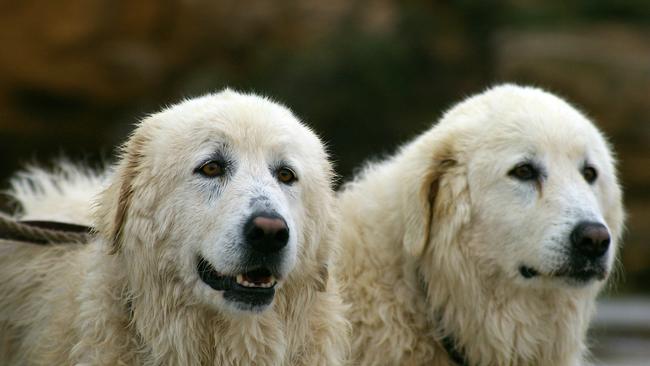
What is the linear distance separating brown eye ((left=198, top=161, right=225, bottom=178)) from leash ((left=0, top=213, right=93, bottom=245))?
1106 millimetres

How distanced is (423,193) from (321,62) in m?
10.7

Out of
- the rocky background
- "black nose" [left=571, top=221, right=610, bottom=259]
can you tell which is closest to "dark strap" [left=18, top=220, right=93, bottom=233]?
"black nose" [left=571, top=221, right=610, bottom=259]

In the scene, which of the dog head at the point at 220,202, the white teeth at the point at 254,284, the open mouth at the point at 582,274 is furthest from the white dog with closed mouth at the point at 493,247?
the white teeth at the point at 254,284

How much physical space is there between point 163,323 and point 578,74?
11.7 m

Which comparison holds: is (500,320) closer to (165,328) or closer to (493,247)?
(493,247)

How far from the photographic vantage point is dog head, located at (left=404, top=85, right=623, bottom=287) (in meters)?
5.35

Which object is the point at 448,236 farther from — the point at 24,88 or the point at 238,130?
the point at 24,88

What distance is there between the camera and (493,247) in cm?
555

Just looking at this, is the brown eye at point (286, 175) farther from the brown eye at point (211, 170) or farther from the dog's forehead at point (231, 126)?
the brown eye at point (211, 170)

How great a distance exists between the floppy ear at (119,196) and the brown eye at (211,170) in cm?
34

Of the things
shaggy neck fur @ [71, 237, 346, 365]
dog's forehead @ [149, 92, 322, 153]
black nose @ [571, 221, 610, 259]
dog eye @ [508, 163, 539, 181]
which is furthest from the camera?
dog eye @ [508, 163, 539, 181]

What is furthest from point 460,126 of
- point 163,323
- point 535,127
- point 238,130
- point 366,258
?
point 163,323

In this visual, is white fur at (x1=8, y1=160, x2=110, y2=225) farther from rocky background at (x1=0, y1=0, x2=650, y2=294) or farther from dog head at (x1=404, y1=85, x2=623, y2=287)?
rocky background at (x1=0, y1=0, x2=650, y2=294)

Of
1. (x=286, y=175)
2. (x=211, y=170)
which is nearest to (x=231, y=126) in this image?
(x=211, y=170)
